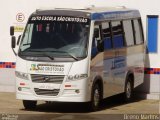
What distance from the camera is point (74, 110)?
60.1ft

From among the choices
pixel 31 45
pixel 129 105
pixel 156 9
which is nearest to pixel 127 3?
pixel 156 9

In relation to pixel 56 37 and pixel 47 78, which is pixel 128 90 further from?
pixel 47 78

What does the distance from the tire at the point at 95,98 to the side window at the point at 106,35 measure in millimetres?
1171

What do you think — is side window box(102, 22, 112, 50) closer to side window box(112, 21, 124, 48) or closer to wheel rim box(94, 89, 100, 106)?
side window box(112, 21, 124, 48)

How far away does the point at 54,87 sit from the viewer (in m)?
17.2

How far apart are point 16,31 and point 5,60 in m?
1.03

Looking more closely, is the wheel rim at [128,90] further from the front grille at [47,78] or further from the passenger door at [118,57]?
the front grille at [47,78]

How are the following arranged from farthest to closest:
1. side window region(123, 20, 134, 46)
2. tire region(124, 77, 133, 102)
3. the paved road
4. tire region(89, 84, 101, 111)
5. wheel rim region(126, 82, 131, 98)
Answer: wheel rim region(126, 82, 131, 98), tire region(124, 77, 133, 102), side window region(123, 20, 134, 46), tire region(89, 84, 101, 111), the paved road

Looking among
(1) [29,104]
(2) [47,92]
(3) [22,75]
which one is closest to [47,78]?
(2) [47,92]

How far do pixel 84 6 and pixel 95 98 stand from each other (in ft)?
15.6

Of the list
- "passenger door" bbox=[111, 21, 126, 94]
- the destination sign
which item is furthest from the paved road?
the destination sign

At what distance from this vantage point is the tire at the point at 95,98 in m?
17.7

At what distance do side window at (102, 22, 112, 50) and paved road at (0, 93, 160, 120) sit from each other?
1.75 meters

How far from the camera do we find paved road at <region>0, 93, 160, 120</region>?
55.3 feet
